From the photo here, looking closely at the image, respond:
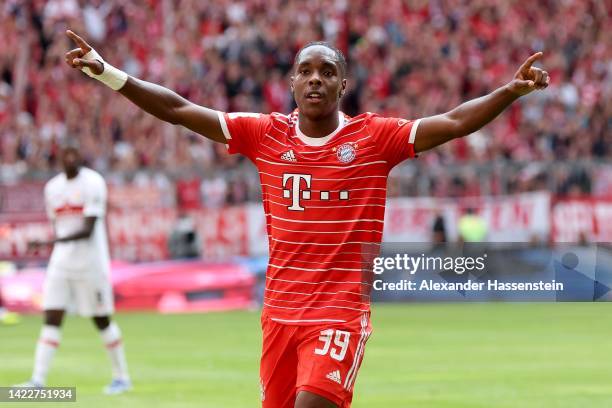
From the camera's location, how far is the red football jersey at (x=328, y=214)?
741 cm

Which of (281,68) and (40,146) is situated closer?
(40,146)

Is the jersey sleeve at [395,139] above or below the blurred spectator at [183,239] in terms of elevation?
below

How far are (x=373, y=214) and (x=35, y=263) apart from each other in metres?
17.9

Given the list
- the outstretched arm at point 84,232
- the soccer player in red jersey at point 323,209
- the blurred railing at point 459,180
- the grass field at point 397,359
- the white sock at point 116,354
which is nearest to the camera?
the soccer player in red jersey at point 323,209

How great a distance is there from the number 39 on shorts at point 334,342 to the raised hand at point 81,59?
203 cm

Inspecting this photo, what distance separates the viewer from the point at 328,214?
7434mm

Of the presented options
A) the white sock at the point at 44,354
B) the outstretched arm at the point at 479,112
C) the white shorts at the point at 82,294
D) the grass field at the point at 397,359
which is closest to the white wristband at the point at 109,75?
the outstretched arm at the point at 479,112

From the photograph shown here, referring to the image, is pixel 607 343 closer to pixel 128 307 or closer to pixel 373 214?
pixel 128 307

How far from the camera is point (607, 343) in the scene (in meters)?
18.7

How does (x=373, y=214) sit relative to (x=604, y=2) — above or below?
below

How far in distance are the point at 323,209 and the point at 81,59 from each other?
166cm

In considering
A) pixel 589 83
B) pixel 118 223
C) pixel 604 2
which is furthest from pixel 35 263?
pixel 604 2

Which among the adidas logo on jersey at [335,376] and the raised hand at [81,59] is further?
the raised hand at [81,59]

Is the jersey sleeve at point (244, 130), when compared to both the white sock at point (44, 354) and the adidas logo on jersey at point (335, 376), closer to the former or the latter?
the adidas logo on jersey at point (335, 376)
